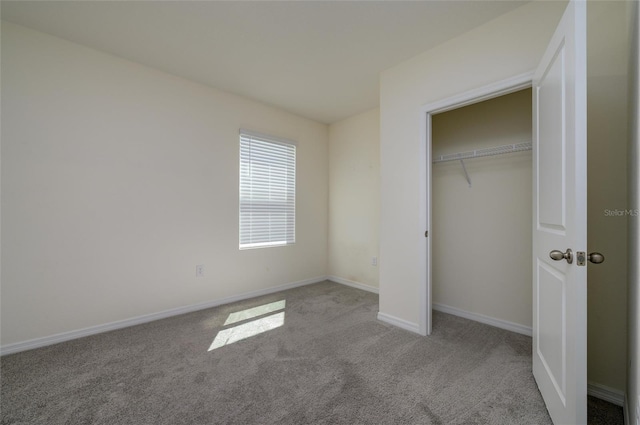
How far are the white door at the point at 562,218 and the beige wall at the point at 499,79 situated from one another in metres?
0.36

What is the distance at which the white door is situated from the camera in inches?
46.9

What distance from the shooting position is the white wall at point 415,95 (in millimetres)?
1947

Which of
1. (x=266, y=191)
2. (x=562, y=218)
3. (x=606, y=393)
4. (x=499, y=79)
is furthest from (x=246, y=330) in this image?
(x=499, y=79)

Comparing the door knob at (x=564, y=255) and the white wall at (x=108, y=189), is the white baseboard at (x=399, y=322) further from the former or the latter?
the white wall at (x=108, y=189)

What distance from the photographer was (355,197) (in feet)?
13.4

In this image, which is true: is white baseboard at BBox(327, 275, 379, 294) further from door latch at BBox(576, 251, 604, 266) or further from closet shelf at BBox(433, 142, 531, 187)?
Result: door latch at BBox(576, 251, 604, 266)

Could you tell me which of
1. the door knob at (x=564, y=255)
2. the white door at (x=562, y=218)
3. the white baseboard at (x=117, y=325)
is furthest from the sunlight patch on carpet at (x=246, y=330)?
the door knob at (x=564, y=255)

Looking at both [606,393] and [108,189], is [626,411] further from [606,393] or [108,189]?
[108,189]

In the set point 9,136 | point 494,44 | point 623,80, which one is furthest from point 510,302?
point 9,136

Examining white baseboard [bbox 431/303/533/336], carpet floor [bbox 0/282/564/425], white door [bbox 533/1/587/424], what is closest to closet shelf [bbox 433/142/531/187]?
white door [bbox 533/1/587/424]

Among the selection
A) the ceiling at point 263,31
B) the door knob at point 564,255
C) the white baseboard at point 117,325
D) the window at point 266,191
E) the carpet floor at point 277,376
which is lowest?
the carpet floor at point 277,376

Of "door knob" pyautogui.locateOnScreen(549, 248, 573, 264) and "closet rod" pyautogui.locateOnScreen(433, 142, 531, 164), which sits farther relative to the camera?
"closet rod" pyautogui.locateOnScreen(433, 142, 531, 164)

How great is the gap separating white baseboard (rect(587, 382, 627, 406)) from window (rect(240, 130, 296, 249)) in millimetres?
3241

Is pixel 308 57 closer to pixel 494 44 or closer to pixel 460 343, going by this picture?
pixel 494 44
